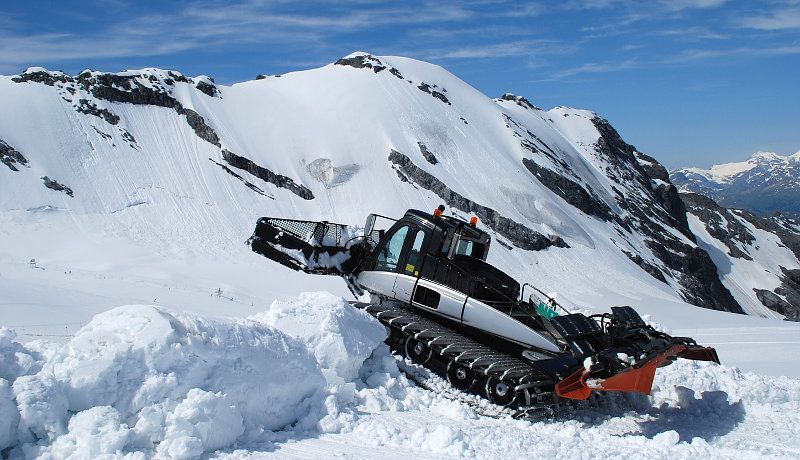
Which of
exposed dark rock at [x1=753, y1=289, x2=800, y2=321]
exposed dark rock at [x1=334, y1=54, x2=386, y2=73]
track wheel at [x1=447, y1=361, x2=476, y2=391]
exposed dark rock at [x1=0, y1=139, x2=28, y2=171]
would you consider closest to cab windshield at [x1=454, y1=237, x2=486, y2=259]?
track wheel at [x1=447, y1=361, x2=476, y2=391]

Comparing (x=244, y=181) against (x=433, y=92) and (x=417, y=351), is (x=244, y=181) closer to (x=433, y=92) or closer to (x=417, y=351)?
(x=433, y=92)

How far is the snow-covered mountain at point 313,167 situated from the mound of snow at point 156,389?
22142 mm

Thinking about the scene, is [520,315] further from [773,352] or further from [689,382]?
[773,352]

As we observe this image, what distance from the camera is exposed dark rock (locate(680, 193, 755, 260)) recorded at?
83.3 meters

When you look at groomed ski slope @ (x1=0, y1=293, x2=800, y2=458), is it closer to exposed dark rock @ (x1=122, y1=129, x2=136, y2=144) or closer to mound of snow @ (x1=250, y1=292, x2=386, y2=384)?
mound of snow @ (x1=250, y1=292, x2=386, y2=384)

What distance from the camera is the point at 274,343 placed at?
6.92 m

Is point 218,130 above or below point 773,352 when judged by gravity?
above

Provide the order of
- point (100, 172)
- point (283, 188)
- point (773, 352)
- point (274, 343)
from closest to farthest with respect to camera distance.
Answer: point (274, 343) → point (773, 352) → point (100, 172) → point (283, 188)

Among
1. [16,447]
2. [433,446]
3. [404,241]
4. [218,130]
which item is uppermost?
[218,130]

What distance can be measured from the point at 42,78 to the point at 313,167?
15941 millimetres

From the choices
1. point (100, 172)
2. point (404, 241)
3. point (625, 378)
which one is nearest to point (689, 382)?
point (625, 378)

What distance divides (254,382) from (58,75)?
38.4 metres

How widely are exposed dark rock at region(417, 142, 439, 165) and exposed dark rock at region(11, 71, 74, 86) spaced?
2146cm

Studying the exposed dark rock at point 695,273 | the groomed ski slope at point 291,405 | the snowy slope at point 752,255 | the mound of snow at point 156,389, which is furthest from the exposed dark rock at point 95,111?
the snowy slope at point 752,255
